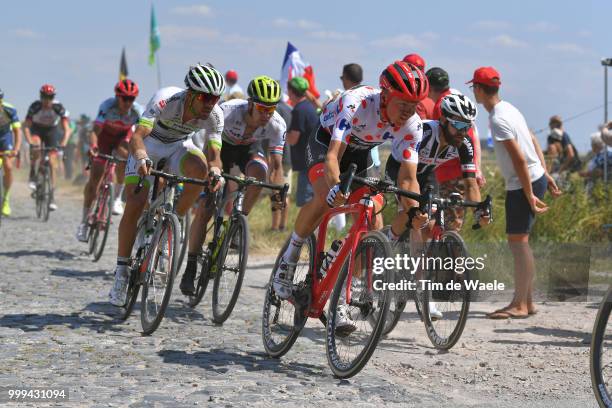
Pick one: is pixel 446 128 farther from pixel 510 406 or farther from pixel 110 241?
pixel 110 241

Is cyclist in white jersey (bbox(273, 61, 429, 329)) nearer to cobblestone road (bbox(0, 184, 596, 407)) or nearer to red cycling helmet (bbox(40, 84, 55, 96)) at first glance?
cobblestone road (bbox(0, 184, 596, 407))

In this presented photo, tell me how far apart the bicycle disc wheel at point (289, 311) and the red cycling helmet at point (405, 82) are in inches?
46.0

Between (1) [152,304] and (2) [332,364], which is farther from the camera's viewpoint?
(1) [152,304]

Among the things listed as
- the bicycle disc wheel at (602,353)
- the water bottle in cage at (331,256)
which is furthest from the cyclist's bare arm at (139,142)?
the bicycle disc wheel at (602,353)

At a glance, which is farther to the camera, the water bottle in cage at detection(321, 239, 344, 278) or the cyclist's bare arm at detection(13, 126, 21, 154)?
the cyclist's bare arm at detection(13, 126, 21, 154)

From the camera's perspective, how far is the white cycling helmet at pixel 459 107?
748cm

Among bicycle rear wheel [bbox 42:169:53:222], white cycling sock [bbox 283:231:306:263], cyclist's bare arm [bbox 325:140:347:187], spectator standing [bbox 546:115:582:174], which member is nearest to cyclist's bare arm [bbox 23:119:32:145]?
bicycle rear wheel [bbox 42:169:53:222]

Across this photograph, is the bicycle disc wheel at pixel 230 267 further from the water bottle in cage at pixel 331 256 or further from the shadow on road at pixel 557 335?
the shadow on road at pixel 557 335

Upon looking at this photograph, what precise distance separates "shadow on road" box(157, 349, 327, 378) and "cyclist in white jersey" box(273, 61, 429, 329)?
465 millimetres

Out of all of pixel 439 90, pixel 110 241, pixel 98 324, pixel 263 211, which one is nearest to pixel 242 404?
pixel 98 324

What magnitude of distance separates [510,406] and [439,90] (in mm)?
3842

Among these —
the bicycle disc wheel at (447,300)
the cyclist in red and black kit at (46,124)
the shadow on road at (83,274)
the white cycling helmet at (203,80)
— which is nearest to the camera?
the bicycle disc wheel at (447,300)

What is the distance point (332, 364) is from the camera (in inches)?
243

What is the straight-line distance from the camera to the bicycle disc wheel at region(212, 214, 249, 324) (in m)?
7.97
